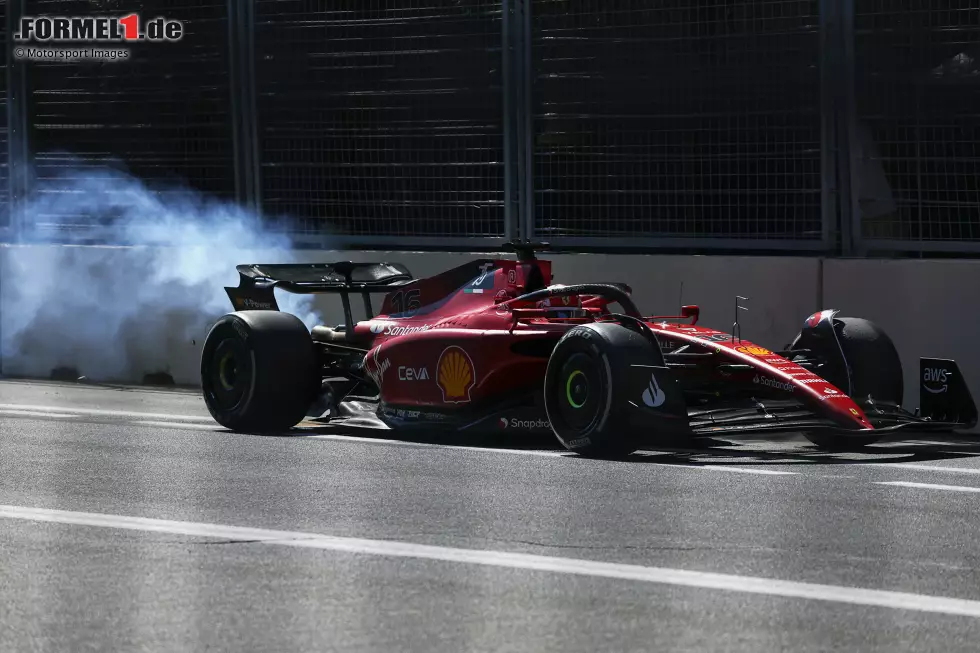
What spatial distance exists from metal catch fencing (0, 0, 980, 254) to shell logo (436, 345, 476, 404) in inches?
133

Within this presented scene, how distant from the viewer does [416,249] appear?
51.1 feet

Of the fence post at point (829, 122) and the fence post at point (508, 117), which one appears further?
the fence post at point (508, 117)

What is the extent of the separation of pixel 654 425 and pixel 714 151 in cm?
459

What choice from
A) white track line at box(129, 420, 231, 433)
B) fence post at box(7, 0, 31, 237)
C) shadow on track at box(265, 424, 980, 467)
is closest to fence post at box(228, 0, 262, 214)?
fence post at box(7, 0, 31, 237)

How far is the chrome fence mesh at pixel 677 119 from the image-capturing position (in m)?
13.5

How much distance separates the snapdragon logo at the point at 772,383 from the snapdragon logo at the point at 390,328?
2299mm

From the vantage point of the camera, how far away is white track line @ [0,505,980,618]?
602cm

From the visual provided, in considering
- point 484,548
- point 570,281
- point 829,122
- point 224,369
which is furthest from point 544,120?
point 484,548

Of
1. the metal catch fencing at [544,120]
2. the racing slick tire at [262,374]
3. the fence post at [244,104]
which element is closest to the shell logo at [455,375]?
the racing slick tire at [262,374]

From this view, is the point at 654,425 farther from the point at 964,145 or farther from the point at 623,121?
the point at 623,121

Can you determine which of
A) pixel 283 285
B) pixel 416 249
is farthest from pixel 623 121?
pixel 283 285

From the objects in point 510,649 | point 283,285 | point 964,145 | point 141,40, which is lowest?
point 510,649

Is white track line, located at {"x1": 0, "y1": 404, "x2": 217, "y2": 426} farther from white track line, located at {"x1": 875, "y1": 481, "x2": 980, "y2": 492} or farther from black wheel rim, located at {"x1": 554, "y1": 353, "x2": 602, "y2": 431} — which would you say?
white track line, located at {"x1": 875, "y1": 481, "x2": 980, "y2": 492}

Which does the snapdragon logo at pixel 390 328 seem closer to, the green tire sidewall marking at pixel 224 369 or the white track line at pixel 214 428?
the white track line at pixel 214 428
